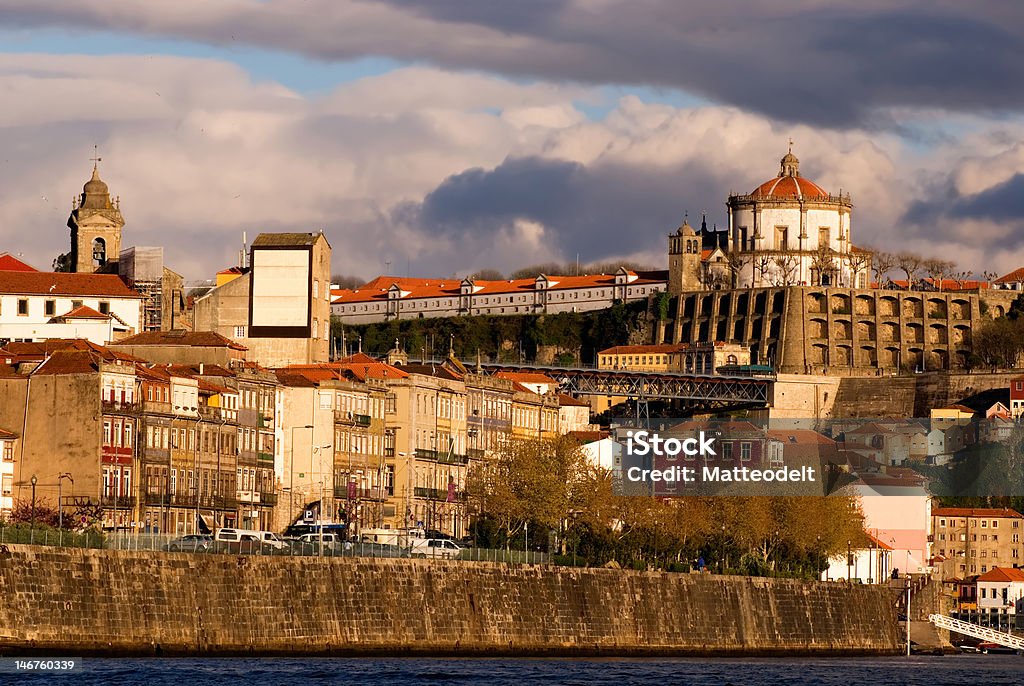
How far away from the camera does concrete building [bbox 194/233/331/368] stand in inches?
4968

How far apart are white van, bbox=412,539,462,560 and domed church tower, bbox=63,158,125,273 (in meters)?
51.7

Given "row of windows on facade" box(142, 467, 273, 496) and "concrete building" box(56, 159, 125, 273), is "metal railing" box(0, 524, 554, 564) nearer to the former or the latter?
"row of windows on facade" box(142, 467, 273, 496)

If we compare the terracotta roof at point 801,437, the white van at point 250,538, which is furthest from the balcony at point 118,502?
the terracotta roof at point 801,437

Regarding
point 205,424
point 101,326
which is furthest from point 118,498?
point 101,326

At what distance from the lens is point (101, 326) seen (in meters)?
126

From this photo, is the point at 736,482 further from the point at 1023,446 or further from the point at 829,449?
the point at 1023,446

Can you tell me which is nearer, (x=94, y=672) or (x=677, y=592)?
(x=94, y=672)

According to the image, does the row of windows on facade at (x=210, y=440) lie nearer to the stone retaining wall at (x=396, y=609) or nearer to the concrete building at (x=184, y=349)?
the concrete building at (x=184, y=349)

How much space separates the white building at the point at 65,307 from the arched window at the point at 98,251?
12.2 m

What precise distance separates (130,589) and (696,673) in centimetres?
2094

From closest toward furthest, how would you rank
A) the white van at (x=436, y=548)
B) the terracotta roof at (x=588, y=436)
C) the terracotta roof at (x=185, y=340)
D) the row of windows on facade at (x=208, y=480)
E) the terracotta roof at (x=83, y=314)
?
the white van at (x=436, y=548) < the row of windows on facade at (x=208, y=480) < the terracotta roof at (x=185, y=340) < the terracotta roof at (x=83, y=314) < the terracotta roof at (x=588, y=436)

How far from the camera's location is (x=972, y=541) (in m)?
167

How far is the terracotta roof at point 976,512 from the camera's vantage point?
165875mm

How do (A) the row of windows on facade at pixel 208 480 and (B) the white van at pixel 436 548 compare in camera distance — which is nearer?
(B) the white van at pixel 436 548
